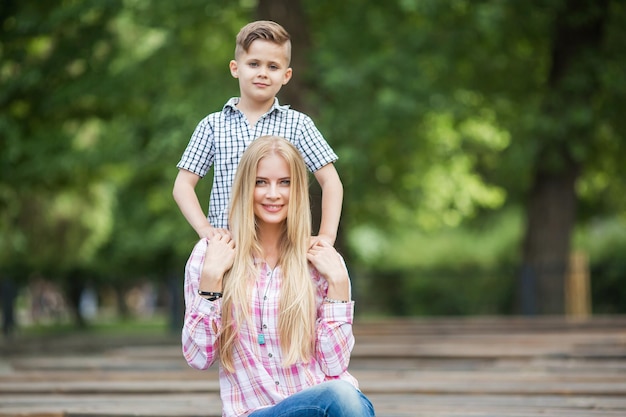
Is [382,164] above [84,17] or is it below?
below

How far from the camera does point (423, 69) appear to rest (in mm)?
15344

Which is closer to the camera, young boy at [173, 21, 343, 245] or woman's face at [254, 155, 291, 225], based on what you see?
woman's face at [254, 155, 291, 225]

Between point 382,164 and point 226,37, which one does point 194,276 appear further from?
point 382,164

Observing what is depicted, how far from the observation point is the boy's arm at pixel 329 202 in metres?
4.08

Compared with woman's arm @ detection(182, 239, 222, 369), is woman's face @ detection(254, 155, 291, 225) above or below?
above

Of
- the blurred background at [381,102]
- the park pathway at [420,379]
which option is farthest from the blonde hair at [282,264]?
the blurred background at [381,102]

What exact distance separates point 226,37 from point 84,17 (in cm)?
230

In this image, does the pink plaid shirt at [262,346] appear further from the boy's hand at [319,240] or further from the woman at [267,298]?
the boy's hand at [319,240]

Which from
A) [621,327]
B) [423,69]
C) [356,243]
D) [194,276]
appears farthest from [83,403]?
[356,243]

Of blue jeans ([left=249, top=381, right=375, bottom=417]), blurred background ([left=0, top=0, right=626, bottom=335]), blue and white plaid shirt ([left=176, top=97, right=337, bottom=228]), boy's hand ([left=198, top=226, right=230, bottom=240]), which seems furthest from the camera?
blurred background ([left=0, top=0, right=626, bottom=335])

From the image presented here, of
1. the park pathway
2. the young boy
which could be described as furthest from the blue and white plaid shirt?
the park pathway

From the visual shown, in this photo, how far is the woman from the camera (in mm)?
3732

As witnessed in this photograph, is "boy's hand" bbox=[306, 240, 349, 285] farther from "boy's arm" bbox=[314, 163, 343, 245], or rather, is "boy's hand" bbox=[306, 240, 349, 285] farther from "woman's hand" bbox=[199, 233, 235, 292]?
"woman's hand" bbox=[199, 233, 235, 292]

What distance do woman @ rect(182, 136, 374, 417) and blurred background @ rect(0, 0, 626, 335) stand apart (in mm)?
6984
